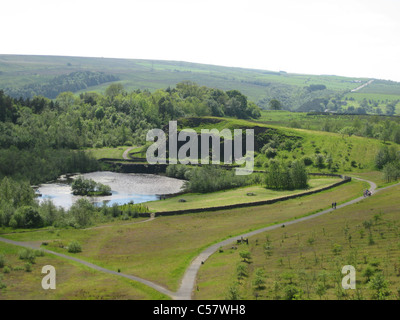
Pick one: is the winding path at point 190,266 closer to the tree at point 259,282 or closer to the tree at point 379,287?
the tree at point 259,282

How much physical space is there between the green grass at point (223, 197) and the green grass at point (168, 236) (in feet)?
29.0

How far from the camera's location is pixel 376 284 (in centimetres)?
4731

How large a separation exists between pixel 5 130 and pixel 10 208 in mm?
97832

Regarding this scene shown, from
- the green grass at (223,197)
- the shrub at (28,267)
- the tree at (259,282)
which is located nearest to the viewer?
the tree at (259,282)

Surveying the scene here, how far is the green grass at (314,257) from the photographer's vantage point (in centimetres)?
5119

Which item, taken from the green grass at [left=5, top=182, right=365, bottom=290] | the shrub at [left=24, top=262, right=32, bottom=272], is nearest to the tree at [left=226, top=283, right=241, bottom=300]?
Answer: the green grass at [left=5, top=182, right=365, bottom=290]

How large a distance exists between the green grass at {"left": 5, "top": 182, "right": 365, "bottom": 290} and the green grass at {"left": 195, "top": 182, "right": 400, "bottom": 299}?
526 cm

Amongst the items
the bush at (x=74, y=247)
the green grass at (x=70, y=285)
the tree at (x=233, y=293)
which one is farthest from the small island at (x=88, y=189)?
the tree at (x=233, y=293)

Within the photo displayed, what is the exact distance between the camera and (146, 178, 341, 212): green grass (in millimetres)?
111656

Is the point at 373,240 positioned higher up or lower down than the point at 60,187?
higher up

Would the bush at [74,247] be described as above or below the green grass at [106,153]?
above

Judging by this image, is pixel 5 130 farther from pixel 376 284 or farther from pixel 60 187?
pixel 376 284

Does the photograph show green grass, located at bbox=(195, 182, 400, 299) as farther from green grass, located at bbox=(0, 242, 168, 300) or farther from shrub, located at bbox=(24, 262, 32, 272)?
shrub, located at bbox=(24, 262, 32, 272)

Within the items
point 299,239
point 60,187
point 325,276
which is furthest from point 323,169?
point 325,276
